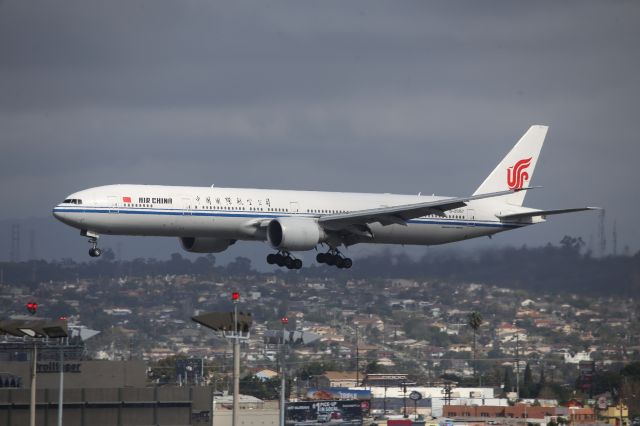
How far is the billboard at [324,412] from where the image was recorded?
90.6 metres

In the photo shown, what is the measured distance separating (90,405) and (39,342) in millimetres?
16684

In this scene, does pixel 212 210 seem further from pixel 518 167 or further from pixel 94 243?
pixel 518 167

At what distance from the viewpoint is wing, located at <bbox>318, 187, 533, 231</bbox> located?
65.9m

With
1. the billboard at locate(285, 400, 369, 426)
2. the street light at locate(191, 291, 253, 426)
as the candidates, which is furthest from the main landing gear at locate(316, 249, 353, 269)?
the street light at locate(191, 291, 253, 426)

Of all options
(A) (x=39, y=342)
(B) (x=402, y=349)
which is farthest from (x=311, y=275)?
(A) (x=39, y=342)

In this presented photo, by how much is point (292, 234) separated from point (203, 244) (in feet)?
23.7

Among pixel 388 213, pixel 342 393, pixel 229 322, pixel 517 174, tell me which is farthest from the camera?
pixel 342 393

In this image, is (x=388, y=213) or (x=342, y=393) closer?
(x=388, y=213)

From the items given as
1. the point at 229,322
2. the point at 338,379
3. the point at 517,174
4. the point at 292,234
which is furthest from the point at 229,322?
the point at 338,379

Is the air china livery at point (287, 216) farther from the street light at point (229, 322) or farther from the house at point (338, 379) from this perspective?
the house at point (338, 379)

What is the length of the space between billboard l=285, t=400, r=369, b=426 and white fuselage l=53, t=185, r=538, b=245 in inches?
907

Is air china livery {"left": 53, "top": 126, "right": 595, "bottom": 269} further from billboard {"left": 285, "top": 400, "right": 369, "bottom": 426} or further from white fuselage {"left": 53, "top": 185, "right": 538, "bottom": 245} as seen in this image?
billboard {"left": 285, "top": 400, "right": 369, "bottom": 426}

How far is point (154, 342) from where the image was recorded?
139875 mm

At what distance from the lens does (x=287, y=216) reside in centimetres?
6588
